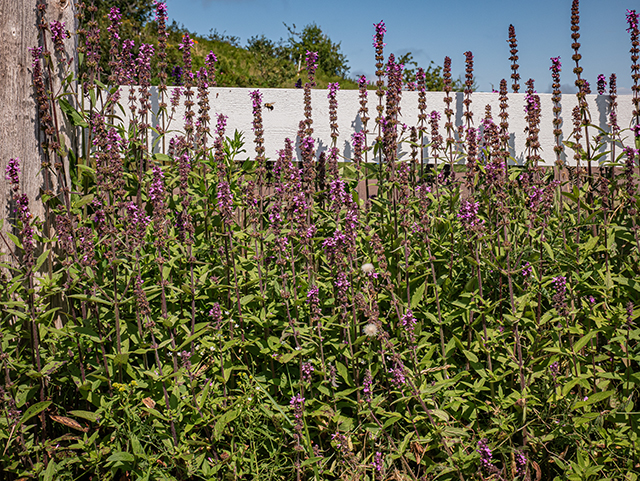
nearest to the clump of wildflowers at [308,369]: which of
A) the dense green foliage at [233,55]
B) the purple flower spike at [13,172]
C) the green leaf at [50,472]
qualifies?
the green leaf at [50,472]

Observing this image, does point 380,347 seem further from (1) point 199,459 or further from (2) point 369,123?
(2) point 369,123

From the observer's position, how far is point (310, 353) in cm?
289

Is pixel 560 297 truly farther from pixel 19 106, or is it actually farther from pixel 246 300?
pixel 19 106

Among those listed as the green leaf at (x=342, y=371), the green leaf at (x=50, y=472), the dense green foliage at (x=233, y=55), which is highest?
the dense green foliage at (x=233, y=55)

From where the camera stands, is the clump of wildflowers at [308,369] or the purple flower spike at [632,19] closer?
the clump of wildflowers at [308,369]

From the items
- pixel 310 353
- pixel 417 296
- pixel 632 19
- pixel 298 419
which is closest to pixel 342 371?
pixel 310 353

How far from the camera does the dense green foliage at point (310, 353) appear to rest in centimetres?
258

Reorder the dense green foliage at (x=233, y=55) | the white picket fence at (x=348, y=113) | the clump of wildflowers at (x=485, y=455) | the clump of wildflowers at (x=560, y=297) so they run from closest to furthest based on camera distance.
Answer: the clump of wildflowers at (x=485, y=455) < the clump of wildflowers at (x=560, y=297) < the white picket fence at (x=348, y=113) < the dense green foliage at (x=233, y=55)

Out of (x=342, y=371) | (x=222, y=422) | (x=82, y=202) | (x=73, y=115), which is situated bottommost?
(x=222, y=422)

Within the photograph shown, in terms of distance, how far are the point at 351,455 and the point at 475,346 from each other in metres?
0.98

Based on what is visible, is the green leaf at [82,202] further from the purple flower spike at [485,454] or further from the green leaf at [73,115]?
the purple flower spike at [485,454]

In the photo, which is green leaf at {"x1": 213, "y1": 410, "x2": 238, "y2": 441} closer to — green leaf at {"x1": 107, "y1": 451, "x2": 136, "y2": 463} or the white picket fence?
green leaf at {"x1": 107, "y1": 451, "x2": 136, "y2": 463}

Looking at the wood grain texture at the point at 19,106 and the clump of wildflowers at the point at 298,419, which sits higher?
the wood grain texture at the point at 19,106

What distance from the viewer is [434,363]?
290 centimetres
